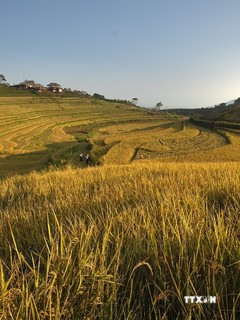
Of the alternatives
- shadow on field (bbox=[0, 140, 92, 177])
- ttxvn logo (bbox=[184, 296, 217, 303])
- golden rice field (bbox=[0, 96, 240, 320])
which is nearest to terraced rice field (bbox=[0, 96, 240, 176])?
shadow on field (bbox=[0, 140, 92, 177])

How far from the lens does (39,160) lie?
33812mm

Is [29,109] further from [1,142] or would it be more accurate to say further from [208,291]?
[208,291]

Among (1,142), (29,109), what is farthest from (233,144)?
(29,109)

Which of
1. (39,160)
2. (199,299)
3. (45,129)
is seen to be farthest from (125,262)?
(45,129)

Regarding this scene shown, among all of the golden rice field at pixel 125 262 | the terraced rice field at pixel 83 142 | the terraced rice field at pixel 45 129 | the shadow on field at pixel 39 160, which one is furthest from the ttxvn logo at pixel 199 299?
the terraced rice field at pixel 45 129

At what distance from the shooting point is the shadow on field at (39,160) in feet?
97.6

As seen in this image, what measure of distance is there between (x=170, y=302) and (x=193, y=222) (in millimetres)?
844

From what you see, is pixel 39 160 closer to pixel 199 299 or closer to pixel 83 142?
pixel 83 142

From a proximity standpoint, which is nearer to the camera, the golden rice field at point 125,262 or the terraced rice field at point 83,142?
the golden rice field at point 125,262

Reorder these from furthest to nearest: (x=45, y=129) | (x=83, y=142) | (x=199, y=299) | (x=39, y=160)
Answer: (x=45, y=129), (x=83, y=142), (x=39, y=160), (x=199, y=299)

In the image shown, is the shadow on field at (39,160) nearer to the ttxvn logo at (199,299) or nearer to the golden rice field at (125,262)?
the golden rice field at (125,262)

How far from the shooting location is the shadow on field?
97.6ft

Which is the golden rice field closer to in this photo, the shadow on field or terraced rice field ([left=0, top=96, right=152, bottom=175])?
the shadow on field

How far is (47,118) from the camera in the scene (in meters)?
65.9
